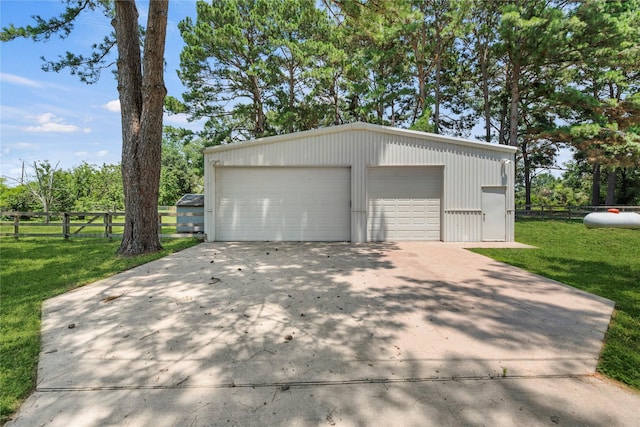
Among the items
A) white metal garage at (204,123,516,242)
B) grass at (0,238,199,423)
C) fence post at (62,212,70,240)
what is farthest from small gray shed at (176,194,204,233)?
fence post at (62,212,70,240)

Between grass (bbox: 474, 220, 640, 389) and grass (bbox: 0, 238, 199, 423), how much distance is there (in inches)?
165

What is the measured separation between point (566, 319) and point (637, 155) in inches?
632

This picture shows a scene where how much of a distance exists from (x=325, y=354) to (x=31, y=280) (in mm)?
5007

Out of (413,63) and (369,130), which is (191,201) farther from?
(413,63)

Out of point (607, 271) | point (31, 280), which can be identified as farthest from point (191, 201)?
point (607, 271)

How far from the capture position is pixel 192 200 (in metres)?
9.95

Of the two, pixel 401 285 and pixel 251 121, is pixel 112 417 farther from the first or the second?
pixel 251 121

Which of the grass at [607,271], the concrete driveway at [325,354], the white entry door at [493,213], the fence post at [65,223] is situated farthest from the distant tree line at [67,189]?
the grass at [607,271]

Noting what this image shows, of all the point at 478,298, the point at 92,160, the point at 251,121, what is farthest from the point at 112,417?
the point at 92,160

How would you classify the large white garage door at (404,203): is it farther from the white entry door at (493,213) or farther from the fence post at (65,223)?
the fence post at (65,223)

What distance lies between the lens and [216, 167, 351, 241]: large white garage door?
29.0 feet

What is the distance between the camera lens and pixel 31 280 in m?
4.62

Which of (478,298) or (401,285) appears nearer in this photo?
(478,298)

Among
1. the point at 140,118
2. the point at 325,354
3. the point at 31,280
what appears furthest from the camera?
the point at 140,118
